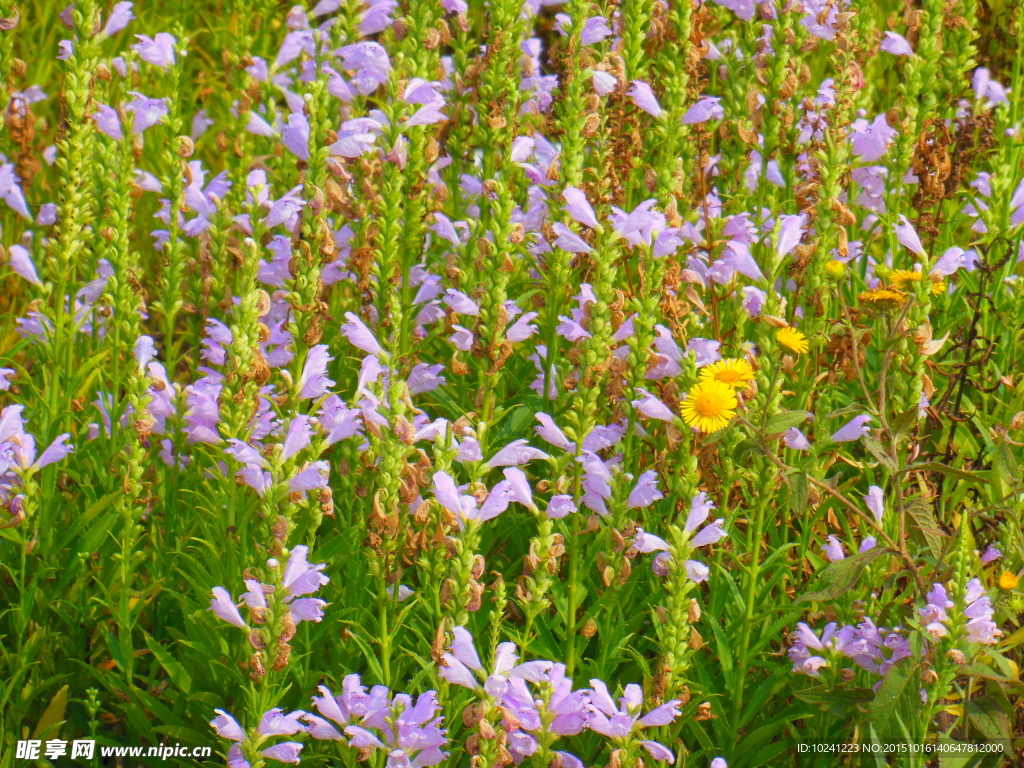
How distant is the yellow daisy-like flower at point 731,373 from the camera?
3.15 meters

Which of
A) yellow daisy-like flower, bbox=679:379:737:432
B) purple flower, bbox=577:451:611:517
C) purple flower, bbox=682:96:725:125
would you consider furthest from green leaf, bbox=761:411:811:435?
purple flower, bbox=682:96:725:125

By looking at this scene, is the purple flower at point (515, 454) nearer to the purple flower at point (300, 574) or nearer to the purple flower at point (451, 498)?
the purple flower at point (451, 498)

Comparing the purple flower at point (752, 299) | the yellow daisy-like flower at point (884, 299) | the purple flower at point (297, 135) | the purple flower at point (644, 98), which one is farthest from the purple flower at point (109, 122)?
the yellow daisy-like flower at point (884, 299)

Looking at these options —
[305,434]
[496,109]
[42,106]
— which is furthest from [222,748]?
[42,106]

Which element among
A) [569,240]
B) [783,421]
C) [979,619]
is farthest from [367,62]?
[979,619]

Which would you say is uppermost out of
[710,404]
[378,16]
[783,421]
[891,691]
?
[378,16]

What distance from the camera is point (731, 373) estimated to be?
3176 mm

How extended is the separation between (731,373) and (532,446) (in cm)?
72

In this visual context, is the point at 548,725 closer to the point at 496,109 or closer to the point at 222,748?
the point at 222,748

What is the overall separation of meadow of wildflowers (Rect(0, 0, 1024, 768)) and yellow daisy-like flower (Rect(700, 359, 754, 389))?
12 mm

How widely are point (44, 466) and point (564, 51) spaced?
7.52 feet

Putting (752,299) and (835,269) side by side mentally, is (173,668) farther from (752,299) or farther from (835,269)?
(835,269)

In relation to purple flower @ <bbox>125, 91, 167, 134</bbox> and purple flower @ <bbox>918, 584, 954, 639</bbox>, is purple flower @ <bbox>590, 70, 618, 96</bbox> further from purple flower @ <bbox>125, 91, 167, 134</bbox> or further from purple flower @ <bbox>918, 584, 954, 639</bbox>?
purple flower @ <bbox>918, 584, 954, 639</bbox>

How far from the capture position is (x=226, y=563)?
132 inches
